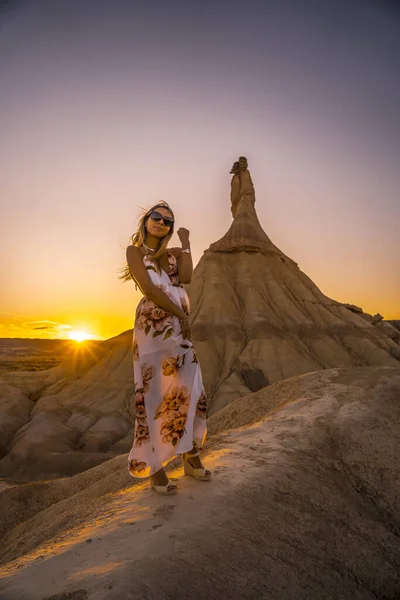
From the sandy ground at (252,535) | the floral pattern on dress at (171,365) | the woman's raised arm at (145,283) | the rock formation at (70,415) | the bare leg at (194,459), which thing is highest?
the woman's raised arm at (145,283)

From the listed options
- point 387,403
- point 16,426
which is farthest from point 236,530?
point 16,426

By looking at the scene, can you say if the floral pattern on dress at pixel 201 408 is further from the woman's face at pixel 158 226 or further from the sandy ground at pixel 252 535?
the woman's face at pixel 158 226

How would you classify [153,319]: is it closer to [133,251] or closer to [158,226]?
[133,251]

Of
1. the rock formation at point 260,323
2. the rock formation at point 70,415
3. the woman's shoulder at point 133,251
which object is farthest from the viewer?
the rock formation at point 260,323

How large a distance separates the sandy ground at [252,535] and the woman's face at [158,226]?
1.98 m

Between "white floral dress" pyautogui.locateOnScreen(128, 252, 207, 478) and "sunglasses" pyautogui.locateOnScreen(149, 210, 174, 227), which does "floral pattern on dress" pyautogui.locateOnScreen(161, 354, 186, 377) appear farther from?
"sunglasses" pyautogui.locateOnScreen(149, 210, 174, 227)

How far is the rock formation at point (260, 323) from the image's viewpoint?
24.2 m

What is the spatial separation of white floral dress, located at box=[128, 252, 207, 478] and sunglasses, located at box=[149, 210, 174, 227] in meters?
0.39

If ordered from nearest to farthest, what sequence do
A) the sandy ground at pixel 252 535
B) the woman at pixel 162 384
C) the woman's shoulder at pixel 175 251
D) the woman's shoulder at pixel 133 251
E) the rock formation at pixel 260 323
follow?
the sandy ground at pixel 252 535, the woman at pixel 162 384, the woman's shoulder at pixel 133 251, the woman's shoulder at pixel 175 251, the rock formation at pixel 260 323

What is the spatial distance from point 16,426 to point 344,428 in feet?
74.0

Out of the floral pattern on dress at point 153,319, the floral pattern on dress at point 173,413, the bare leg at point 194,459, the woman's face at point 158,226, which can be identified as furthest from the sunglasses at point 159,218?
the bare leg at point 194,459

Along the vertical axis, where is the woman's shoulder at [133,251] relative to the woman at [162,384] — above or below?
above

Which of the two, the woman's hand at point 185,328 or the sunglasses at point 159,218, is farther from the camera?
the sunglasses at point 159,218

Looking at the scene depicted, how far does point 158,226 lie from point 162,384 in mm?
1298
